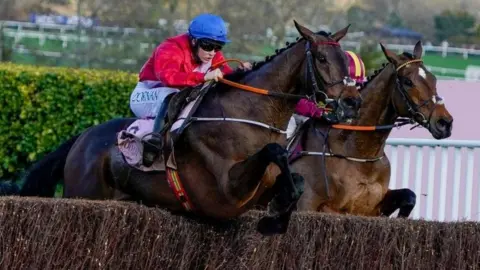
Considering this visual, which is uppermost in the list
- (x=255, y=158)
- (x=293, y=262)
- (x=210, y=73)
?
(x=210, y=73)

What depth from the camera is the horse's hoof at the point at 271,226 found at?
591 centimetres

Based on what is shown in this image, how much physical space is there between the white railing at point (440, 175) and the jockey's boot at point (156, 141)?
9.38 feet

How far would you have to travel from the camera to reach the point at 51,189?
8156 millimetres

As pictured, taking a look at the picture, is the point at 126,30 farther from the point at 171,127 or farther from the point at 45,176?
the point at 171,127

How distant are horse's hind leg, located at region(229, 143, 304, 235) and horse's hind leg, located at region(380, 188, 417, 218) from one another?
1722 mm

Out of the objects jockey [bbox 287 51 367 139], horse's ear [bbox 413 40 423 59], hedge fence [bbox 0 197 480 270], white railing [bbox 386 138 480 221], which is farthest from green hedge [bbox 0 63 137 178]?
hedge fence [bbox 0 197 480 270]

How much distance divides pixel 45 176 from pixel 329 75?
9.05 feet

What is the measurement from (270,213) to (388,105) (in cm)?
208

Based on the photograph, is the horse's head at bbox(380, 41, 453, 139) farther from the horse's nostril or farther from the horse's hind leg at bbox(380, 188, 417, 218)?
the horse's hind leg at bbox(380, 188, 417, 218)

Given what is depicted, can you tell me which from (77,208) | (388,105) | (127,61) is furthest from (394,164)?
(127,61)

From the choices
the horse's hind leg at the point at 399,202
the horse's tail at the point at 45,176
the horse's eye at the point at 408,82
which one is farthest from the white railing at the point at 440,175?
the horse's tail at the point at 45,176

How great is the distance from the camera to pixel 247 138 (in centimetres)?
645

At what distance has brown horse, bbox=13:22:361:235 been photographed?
6.05 m

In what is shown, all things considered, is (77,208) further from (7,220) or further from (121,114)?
(121,114)
